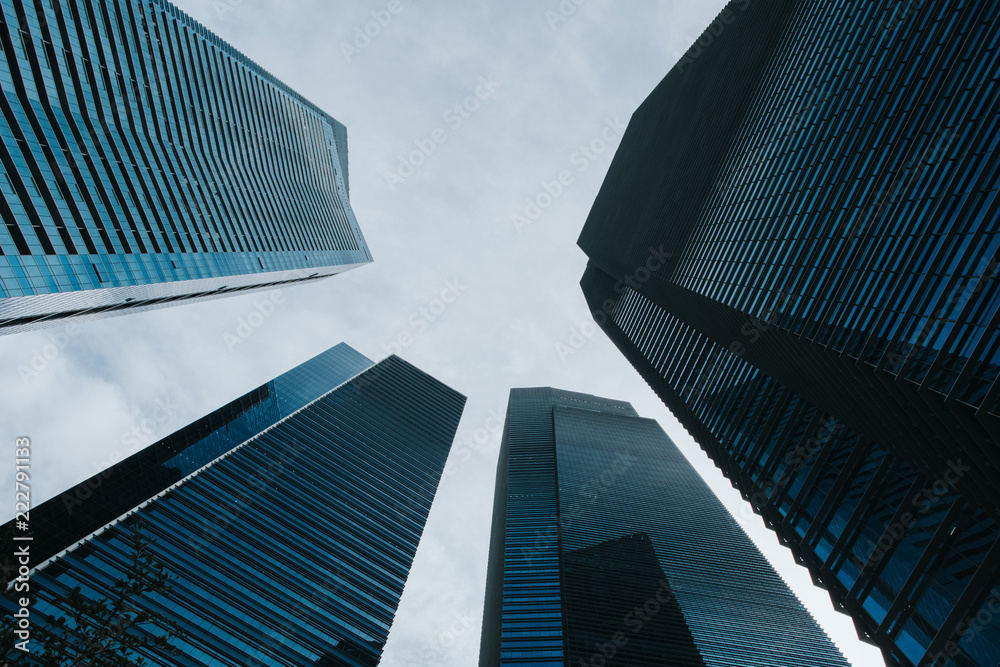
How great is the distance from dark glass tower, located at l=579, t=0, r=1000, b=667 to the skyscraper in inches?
2441

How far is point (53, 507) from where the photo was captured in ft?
244

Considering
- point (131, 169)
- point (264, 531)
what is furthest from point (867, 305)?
point (264, 531)

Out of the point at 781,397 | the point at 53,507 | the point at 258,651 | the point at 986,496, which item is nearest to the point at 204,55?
Result: the point at 53,507

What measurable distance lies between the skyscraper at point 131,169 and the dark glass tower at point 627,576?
240ft

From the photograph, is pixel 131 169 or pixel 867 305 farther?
pixel 131 169

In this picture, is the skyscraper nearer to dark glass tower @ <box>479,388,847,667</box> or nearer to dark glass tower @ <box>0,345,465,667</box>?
dark glass tower @ <box>0,345,465,667</box>

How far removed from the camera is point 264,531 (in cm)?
8688

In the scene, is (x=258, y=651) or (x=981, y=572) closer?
(x=981, y=572)

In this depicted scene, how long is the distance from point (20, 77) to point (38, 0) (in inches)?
329

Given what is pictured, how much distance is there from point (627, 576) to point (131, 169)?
10666cm

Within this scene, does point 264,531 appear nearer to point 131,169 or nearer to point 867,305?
point 131,169

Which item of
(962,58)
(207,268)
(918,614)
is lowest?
(207,268)

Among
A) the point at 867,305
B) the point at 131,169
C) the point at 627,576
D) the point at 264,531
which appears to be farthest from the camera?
the point at 627,576

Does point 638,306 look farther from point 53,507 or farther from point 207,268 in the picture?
point 53,507
